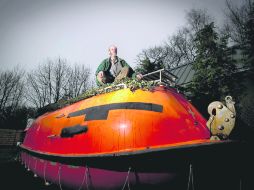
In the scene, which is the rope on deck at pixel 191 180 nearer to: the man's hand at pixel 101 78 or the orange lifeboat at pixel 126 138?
the orange lifeboat at pixel 126 138

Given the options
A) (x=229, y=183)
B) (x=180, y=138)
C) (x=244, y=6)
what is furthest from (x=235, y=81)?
(x=244, y=6)

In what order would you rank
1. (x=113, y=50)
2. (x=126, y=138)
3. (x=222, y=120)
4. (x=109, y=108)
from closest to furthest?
1. (x=222, y=120)
2. (x=126, y=138)
3. (x=109, y=108)
4. (x=113, y=50)

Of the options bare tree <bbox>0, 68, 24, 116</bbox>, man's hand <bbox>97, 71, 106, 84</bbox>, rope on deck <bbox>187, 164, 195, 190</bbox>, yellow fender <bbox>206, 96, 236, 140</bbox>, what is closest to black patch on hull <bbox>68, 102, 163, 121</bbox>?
yellow fender <bbox>206, 96, 236, 140</bbox>

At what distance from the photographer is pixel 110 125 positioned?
4.73m

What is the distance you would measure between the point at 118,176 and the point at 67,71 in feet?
118

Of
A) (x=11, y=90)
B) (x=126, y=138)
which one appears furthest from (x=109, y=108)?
(x=11, y=90)

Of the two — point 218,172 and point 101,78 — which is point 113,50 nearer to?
point 101,78

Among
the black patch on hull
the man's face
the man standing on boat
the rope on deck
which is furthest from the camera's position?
the man's face

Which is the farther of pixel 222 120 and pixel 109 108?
pixel 109 108

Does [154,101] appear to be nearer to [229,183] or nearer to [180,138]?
[180,138]

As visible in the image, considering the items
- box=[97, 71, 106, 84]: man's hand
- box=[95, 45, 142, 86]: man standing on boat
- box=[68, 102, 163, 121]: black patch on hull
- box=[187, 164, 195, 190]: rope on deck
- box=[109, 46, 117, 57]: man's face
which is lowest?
box=[187, 164, 195, 190]: rope on deck

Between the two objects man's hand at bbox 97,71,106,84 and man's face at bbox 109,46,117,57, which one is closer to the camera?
man's hand at bbox 97,71,106,84

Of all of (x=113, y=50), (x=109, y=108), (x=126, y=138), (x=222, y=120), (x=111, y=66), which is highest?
(x=113, y=50)

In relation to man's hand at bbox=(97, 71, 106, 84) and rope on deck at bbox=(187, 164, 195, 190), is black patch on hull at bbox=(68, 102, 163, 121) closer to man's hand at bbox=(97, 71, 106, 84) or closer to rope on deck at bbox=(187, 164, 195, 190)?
rope on deck at bbox=(187, 164, 195, 190)
